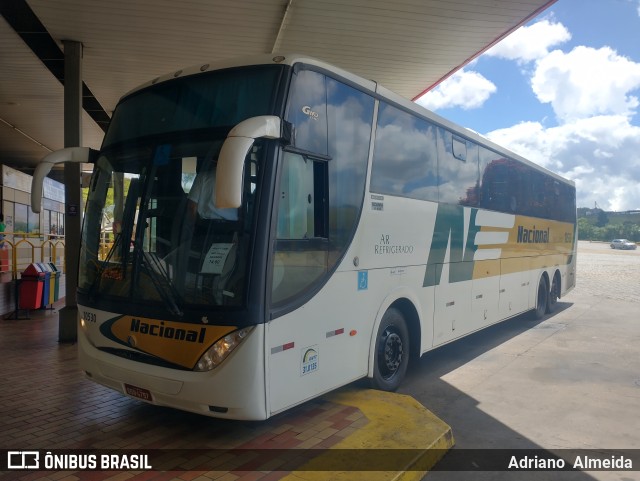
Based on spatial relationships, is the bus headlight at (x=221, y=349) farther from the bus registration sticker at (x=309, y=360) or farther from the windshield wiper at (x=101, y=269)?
the windshield wiper at (x=101, y=269)

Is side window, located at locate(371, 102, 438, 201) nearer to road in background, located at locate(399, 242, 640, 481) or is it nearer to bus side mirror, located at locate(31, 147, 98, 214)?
road in background, located at locate(399, 242, 640, 481)

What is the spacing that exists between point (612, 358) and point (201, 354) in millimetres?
7128

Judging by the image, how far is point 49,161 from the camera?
4957mm

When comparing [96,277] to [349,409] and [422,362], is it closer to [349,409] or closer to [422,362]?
[349,409]

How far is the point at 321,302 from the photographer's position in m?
4.72

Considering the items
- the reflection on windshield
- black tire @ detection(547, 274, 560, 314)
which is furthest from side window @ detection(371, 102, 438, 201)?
black tire @ detection(547, 274, 560, 314)

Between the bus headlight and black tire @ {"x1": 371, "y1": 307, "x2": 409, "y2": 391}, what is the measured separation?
216 cm

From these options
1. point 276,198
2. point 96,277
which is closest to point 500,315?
point 276,198

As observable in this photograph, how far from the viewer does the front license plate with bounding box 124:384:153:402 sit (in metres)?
4.34

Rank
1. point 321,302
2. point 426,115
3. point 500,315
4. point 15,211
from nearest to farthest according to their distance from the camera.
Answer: point 321,302
point 426,115
point 500,315
point 15,211

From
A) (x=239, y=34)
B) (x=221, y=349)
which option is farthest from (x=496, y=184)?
(x=221, y=349)

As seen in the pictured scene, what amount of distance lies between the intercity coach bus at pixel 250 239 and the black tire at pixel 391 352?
26 mm

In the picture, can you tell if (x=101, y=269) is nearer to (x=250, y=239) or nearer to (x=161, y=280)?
(x=161, y=280)

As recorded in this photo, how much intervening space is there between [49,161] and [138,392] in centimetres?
243
